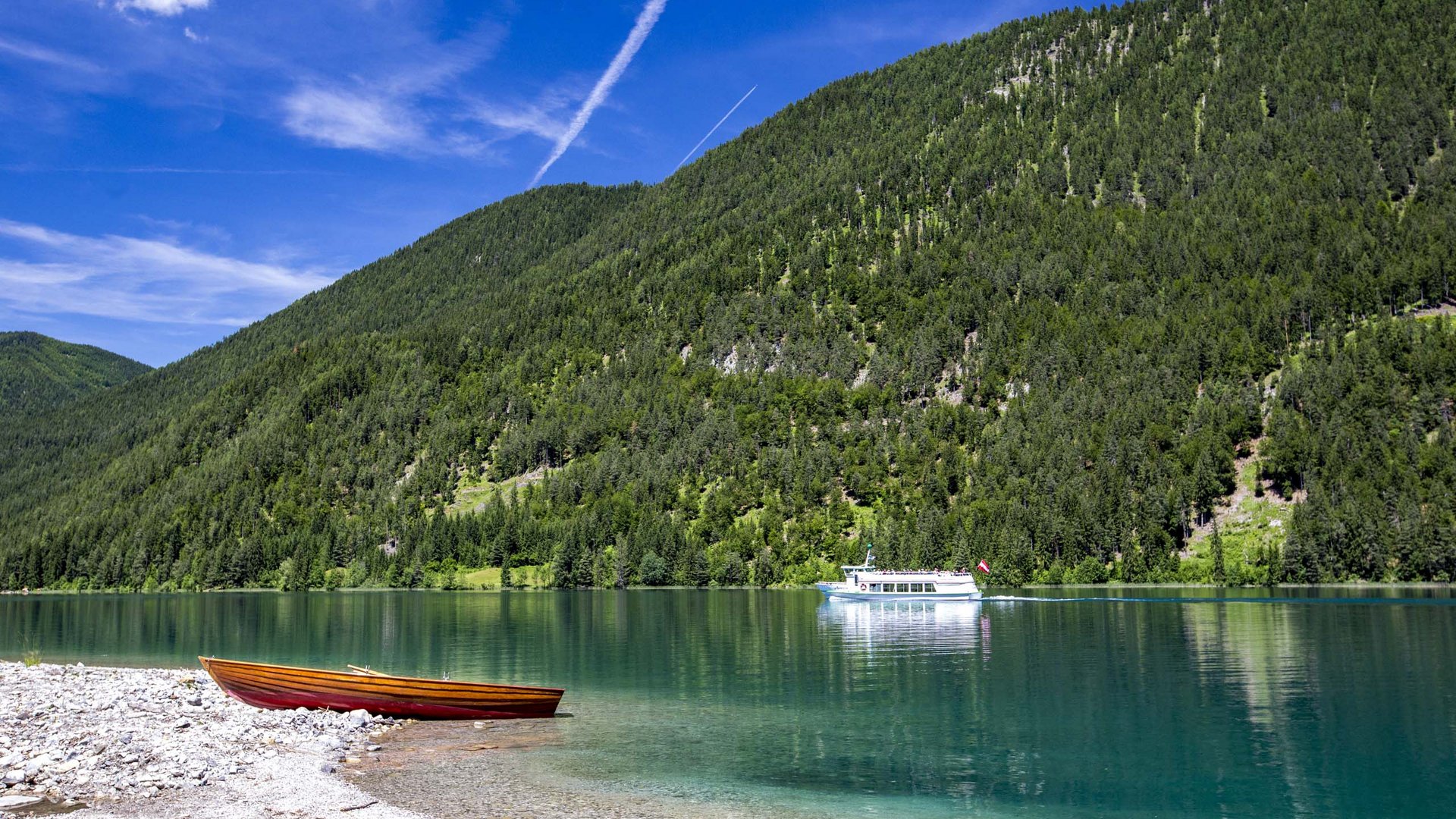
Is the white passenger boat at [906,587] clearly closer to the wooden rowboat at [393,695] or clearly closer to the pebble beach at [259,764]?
the wooden rowboat at [393,695]

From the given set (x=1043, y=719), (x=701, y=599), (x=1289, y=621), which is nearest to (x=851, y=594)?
(x=701, y=599)

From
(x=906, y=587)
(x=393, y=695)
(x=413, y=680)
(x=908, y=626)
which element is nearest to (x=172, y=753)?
(x=393, y=695)

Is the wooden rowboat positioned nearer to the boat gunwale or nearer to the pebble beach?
the boat gunwale

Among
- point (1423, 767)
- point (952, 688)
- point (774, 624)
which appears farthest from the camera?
point (774, 624)

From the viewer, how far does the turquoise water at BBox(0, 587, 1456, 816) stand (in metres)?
34.6

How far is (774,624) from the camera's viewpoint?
350 ft

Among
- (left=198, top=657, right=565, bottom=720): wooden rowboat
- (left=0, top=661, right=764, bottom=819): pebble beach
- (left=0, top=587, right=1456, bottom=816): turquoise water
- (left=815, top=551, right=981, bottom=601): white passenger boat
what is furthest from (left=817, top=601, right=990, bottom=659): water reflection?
(left=0, top=661, right=764, bottom=819): pebble beach

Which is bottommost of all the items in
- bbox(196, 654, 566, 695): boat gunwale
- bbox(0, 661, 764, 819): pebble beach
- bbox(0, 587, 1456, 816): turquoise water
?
bbox(0, 587, 1456, 816): turquoise water

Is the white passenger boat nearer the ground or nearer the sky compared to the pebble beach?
nearer the ground

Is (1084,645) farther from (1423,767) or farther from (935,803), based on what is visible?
(935,803)

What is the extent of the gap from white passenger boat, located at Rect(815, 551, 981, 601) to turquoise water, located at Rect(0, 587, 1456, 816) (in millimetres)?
23995

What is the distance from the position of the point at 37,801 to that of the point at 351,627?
81.5m

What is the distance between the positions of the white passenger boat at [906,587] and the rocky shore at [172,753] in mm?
110909

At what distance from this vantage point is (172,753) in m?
36.8
